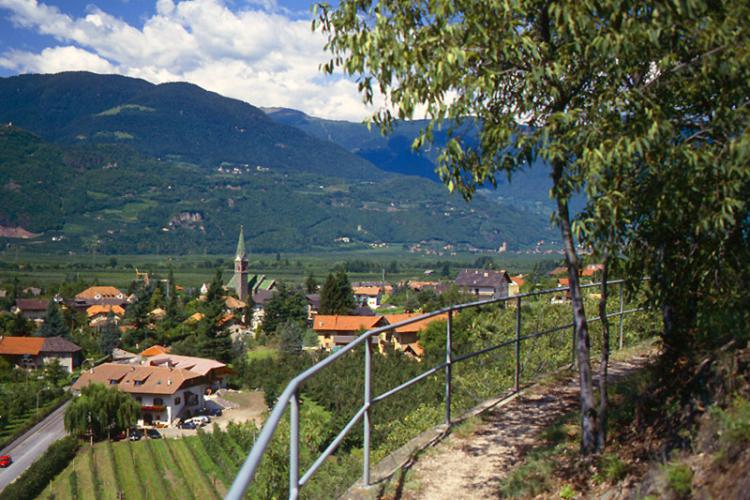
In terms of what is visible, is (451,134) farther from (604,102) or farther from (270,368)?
(270,368)

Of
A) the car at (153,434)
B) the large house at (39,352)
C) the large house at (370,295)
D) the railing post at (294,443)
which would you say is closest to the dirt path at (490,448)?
the railing post at (294,443)

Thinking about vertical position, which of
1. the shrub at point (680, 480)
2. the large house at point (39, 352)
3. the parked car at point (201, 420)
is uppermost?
the shrub at point (680, 480)

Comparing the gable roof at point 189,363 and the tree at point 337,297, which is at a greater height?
the tree at point 337,297

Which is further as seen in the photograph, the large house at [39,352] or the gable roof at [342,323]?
the large house at [39,352]

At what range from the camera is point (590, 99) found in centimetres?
458

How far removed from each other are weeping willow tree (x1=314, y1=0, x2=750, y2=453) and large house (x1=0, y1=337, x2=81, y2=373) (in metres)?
65.4

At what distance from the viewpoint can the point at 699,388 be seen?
4.31 meters

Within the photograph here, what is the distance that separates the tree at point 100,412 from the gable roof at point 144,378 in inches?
158

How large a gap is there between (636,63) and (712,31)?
69 centimetres

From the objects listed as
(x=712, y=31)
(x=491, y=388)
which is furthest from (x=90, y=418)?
(x=712, y=31)

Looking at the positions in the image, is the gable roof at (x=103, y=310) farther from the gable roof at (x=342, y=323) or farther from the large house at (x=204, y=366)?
the gable roof at (x=342, y=323)

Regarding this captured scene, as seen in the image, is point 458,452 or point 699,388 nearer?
point 699,388

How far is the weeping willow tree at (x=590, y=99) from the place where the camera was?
388cm

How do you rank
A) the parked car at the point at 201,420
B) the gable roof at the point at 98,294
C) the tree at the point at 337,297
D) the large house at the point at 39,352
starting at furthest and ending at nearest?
the gable roof at the point at 98,294, the tree at the point at 337,297, the large house at the point at 39,352, the parked car at the point at 201,420
